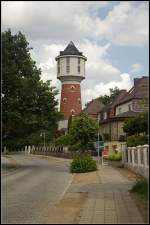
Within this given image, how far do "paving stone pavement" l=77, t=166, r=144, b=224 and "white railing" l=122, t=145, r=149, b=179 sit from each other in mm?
2517

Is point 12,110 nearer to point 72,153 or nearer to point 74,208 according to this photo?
point 74,208

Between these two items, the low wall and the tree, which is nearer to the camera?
the tree

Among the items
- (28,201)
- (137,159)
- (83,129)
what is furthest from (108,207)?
(83,129)

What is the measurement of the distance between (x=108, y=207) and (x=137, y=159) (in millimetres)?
16687

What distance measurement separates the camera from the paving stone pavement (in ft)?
38.4

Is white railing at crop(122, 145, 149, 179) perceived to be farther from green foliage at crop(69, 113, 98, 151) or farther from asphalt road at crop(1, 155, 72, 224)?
asphalt road at crop(1, 155, 72, 224)

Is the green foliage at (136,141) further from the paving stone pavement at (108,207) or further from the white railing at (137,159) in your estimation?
the paving stone pavement at (108,207)

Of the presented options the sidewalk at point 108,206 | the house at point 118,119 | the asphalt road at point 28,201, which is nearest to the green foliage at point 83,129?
the asphalt road at point 28,201

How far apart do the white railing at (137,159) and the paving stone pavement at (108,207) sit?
99.1 inches

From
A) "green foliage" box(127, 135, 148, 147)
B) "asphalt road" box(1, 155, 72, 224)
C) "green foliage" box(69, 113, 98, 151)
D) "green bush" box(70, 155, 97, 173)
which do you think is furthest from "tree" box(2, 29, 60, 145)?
"asphalt road" box(1, 155, 72, 224)

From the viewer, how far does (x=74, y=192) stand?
827 inches

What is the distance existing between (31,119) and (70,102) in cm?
892

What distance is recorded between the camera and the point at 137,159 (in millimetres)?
31734

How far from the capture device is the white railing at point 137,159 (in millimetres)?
25480
